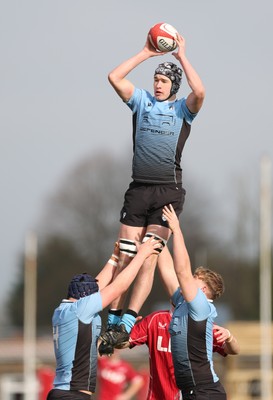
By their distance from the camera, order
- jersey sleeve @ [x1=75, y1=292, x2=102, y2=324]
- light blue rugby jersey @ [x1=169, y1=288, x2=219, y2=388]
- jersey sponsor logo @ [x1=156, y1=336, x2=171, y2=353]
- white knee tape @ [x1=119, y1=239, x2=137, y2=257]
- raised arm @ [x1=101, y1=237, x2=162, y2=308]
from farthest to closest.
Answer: jersey sponsor logo @ [x1=156, y1=336, x2=171, y2=353]
white knee tape @ [x1=119, y1=239, x2=137, y2=257]
light blue rugby jersey @ [x1=169, y1=288, x2=219, y2=388]
raised arm @ [x1=101, y1=237, x2=162, y2=308]
jersey sleeve @ [x1=75, y1=292, x2=102, y2=324]

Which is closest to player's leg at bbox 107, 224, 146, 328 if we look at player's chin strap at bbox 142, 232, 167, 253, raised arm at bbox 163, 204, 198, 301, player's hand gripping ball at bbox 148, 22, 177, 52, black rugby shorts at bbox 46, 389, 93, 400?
player's chin strap at bbox 142, 232, 167, 253

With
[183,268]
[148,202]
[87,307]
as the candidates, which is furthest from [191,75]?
[87,307]

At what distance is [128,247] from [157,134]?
3.81ft

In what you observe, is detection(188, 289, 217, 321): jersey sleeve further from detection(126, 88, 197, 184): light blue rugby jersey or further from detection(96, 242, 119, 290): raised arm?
detection(126, 88, 197, 184): light blue rugby jersey

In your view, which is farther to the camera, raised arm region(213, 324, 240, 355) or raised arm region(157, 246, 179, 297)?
raised arm region(157, 246, 179, 297)

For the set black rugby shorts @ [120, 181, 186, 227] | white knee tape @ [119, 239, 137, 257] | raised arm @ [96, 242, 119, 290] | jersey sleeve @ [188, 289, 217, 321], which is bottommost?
jersey sleeve @ [188, 289, 217, 321]

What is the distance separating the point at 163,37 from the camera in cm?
1160

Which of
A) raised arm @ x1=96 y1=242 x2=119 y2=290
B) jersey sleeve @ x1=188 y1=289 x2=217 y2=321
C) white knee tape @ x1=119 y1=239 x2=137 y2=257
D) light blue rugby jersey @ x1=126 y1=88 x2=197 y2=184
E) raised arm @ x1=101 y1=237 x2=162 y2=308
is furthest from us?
raised arm @ x1=96 y1=242 x2=119 y2=290

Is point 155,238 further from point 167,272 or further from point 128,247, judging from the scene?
point 167,272

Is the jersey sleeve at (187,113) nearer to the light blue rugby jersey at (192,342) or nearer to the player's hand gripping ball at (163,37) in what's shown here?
the player's hand gripping ball at (163,37)

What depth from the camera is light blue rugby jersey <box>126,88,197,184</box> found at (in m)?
11.9

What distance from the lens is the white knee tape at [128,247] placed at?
39.8ft

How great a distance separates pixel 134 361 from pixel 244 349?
52.6ft

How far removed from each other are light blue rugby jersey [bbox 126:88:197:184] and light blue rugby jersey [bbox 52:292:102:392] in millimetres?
1477
